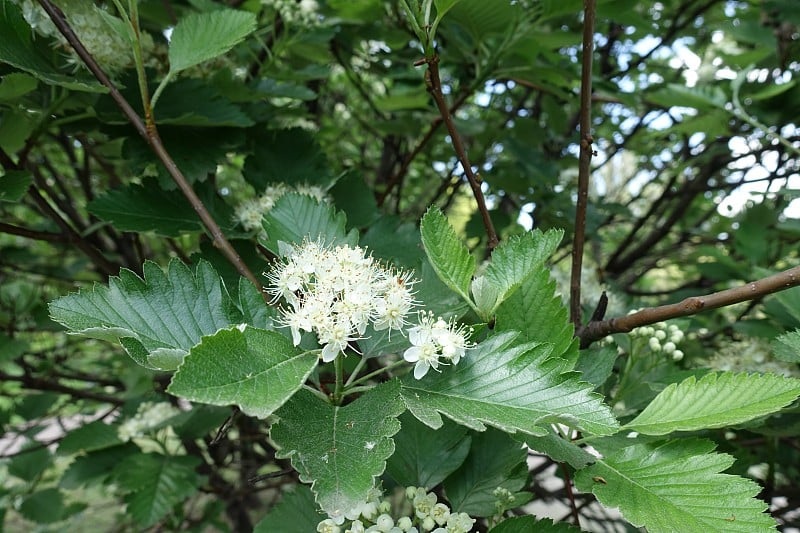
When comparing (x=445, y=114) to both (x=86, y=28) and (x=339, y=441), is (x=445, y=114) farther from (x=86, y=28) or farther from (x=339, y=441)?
(x=86, y=28)

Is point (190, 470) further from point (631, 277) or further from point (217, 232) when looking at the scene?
point (631, 277)

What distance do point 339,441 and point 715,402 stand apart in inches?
16.6

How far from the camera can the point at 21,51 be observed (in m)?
0.94

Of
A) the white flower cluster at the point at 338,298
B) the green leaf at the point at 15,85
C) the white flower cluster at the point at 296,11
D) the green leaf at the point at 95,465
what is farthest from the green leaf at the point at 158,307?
the green leaf at the point at 95,465

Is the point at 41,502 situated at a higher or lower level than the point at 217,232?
lower

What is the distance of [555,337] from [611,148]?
2.10 m

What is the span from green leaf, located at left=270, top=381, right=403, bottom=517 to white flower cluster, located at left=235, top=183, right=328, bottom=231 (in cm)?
52

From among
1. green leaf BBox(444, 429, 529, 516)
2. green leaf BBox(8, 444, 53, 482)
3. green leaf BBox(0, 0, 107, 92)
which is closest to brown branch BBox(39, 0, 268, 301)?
green leaf BBox(0, 0, 107, 92)

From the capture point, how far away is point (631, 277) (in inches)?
98.7

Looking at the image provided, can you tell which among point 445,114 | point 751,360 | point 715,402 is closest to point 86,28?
point 445,114

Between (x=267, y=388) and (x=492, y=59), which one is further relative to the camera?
(x=492, y=59)

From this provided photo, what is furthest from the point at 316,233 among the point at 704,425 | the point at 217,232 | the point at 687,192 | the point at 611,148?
the point at 611,148

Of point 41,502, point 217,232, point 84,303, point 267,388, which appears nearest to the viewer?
point 267,388

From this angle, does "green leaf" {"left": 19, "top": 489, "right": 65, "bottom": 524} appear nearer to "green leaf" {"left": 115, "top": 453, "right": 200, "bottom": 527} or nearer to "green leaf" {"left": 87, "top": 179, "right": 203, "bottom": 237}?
"green leaf" {"left": 115, "top": 453, "right": 200, "bottom": 527}
